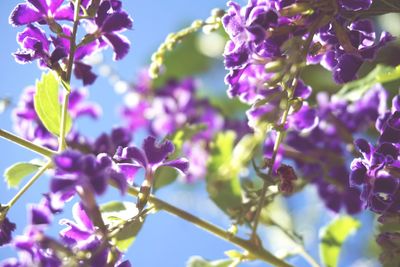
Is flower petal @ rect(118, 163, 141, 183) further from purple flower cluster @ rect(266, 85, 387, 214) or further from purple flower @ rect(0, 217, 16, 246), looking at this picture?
purple flower cluster @ rect(266, 85, 387, 214)

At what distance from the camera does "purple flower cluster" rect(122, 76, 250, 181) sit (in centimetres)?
161

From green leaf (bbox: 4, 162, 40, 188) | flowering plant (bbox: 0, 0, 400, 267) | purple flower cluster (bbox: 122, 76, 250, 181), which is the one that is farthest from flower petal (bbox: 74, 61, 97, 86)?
purple flower cluster (bbox: 122, 76, 250, 181)

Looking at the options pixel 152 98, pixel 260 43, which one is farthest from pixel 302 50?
pixel 152 98

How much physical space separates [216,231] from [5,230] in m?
0.26

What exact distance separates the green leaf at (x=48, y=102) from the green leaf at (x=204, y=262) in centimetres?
28

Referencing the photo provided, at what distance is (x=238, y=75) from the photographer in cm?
74

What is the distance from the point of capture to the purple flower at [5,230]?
699 millimetres

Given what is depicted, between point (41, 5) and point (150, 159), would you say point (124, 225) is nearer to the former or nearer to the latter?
point (150, 159)

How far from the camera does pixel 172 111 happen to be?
5.71ft

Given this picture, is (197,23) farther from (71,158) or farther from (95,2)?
(71,158)

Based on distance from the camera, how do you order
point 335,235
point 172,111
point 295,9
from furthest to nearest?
point 172,111 < point 335,235 < point 295,9

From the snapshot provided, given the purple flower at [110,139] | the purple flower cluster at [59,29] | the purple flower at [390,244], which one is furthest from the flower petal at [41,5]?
the purple flower at [390,244]

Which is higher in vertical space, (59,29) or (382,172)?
(59,29)

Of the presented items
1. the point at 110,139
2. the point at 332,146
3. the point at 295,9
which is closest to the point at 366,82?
the point at 332,146
